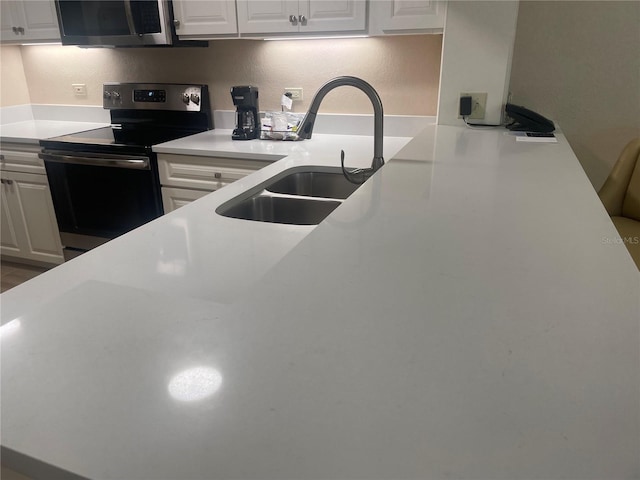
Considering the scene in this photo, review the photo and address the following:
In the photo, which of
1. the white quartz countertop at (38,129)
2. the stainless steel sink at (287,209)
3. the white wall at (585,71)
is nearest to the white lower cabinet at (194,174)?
the stainless steel sink at (287,209)

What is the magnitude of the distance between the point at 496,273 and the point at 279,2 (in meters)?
1.97

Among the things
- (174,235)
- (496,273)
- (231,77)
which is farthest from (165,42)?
(496,273)

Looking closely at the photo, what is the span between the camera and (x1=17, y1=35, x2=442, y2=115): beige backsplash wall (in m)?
2.52

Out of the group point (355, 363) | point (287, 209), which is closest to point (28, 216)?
point (287, 209)

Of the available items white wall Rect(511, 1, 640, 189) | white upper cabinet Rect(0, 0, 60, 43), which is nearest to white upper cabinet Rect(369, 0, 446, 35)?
white wall Rect(511, 1, 640, 189)

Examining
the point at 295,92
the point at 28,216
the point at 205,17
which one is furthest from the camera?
the point at 28,216

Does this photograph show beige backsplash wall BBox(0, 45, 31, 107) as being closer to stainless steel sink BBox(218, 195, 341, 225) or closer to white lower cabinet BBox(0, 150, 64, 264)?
white lower cabinet BBox(0, 150, 64, 264)

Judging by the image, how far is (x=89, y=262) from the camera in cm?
108

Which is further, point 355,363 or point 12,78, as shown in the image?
point 12,78

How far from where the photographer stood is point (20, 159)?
278 centimetres

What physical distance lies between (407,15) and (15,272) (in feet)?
9.46

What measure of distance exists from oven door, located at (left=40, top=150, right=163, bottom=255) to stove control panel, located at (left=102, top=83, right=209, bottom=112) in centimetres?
62

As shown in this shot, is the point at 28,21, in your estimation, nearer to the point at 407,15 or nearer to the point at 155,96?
the point at 155,96

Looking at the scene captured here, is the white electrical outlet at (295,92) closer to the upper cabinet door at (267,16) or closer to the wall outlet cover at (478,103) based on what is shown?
the upper cabinet door at (267,16)
